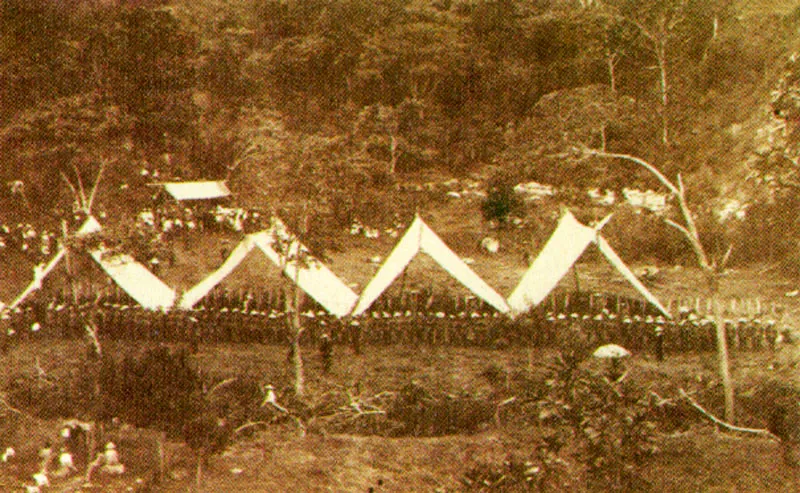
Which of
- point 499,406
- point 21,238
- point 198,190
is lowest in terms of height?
point 499,406

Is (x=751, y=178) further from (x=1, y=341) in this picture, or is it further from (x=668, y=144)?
(x=1, y=341)

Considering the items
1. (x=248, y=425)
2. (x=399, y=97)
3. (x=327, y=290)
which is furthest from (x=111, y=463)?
(x=399, y=97)

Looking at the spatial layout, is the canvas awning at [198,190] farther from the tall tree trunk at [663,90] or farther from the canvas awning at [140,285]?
the tall tree trunk at [663,90]

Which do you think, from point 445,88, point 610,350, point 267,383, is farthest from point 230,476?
point 445,88

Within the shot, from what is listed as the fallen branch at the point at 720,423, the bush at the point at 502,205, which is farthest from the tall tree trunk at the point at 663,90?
the bush at the point at 502,205

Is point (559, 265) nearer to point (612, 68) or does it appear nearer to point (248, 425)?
point (612, 68)

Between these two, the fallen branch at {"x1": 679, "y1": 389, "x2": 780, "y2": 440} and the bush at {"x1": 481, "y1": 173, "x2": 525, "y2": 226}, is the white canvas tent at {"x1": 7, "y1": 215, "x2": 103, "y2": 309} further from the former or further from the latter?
the fallen branch at {"x1": 679, "y1": 389, "x2": 780, "y2": 440}
